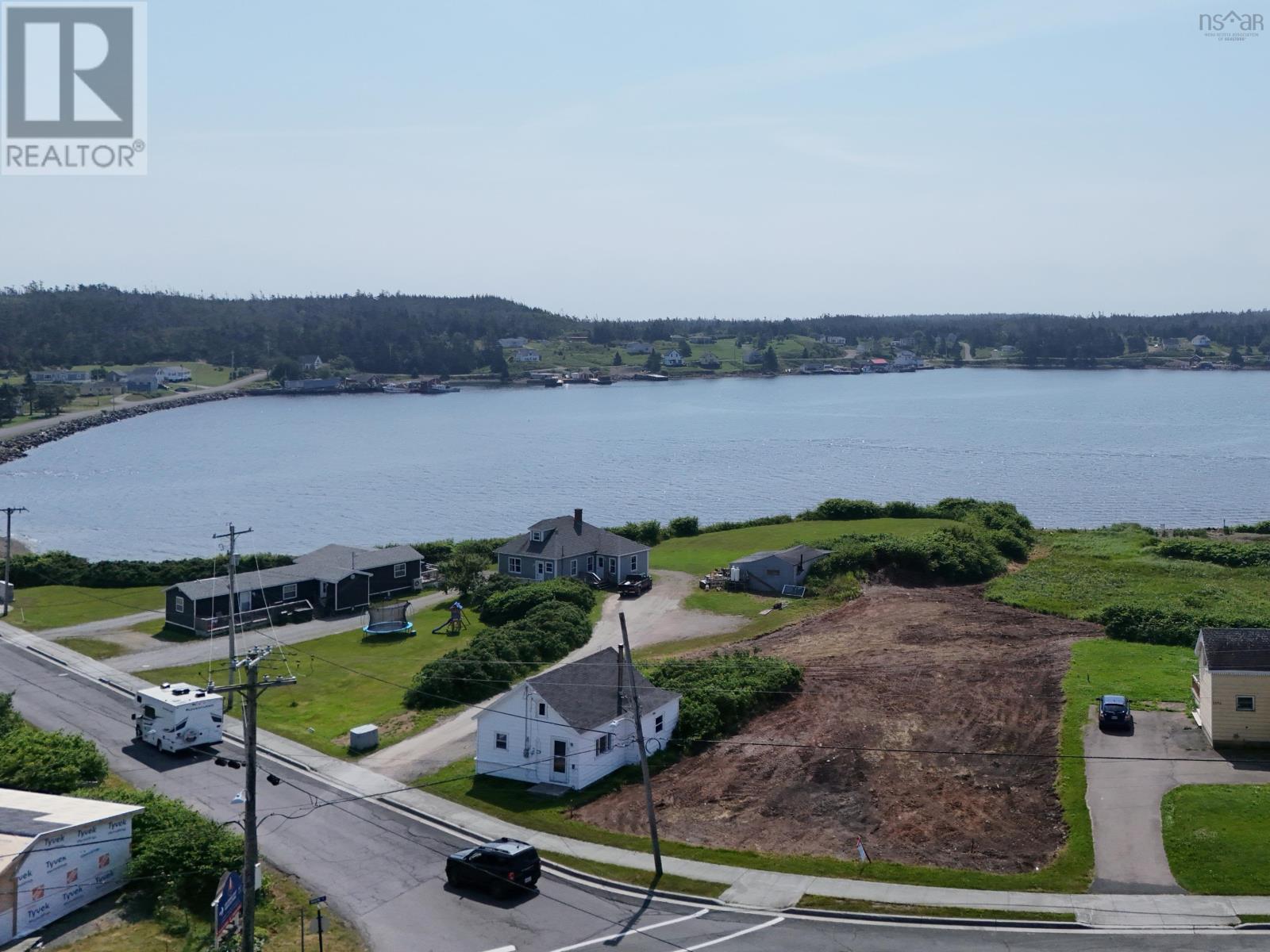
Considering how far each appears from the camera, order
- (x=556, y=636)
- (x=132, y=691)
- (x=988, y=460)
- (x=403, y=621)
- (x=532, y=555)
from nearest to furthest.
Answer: (x=132, y=691)
(x=556, y=636)
(x=403, y=621)
(x=532, y=555)
(x=988, y=460)

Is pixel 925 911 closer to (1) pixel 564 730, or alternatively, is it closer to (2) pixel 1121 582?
(1) pixel 564 730

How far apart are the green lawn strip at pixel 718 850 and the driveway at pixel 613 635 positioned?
1.75m

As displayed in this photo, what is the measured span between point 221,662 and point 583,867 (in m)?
28.0

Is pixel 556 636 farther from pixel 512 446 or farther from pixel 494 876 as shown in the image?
pixel 512 446

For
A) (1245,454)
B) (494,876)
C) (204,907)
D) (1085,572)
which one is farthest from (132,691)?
(1245,454)

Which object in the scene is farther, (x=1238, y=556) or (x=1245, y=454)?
(x=1245, y=454)

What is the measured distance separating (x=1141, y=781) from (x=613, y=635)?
26921mm

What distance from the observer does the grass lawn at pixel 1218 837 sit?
88.9 feet

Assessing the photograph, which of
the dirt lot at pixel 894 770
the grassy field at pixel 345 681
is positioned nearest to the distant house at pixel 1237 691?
the dirt lot at pixel 894 770

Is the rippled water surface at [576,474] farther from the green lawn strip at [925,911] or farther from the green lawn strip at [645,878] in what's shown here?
the green lawn strip at [925,911]

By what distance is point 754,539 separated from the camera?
82.1m

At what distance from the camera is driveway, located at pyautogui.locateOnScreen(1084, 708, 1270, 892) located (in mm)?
28000

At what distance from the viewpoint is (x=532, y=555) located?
67938 millimetres

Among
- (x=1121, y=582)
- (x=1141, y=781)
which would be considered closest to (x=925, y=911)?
(x=1141, y=781)
